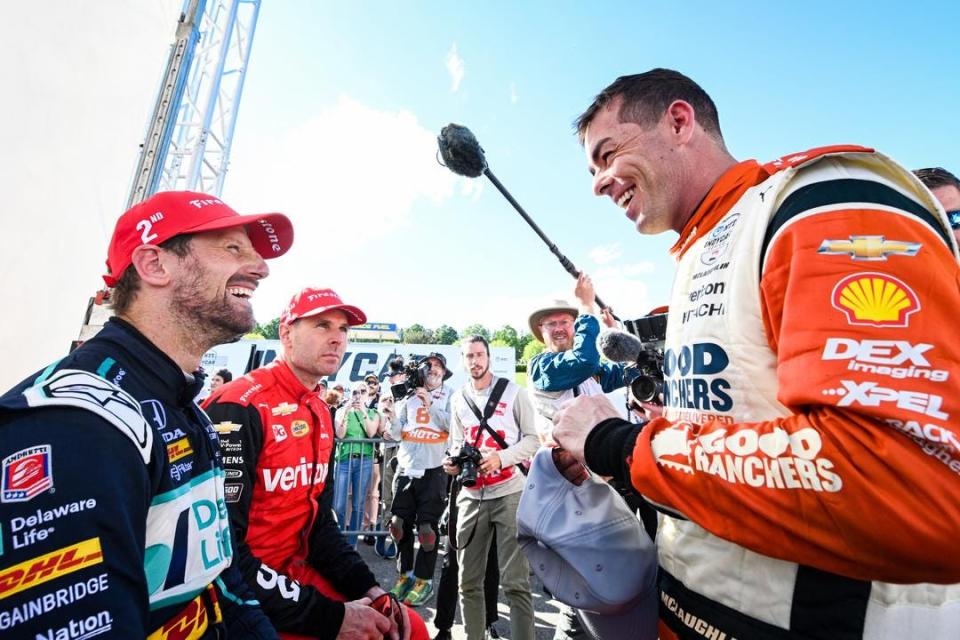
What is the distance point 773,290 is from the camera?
0.87 m

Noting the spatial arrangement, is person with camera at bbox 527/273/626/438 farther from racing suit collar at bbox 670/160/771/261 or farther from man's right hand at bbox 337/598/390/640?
racing suit collar at bbox 670/160/771/261

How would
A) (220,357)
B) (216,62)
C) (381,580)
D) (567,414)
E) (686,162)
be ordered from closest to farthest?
(567,414) → (686,162) → (381,580) → (216,62) → (220,357)

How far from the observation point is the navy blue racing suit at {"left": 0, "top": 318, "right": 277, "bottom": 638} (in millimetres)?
914

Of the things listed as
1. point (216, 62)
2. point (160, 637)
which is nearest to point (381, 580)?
point (160, 637)

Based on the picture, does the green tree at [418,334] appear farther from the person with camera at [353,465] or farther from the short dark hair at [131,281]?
the short dark hair at [131,281]

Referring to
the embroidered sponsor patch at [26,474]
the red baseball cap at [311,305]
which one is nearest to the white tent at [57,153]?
the red baseball cap at [311,305]

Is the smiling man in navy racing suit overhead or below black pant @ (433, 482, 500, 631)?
overhead

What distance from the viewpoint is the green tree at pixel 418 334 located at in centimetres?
8456

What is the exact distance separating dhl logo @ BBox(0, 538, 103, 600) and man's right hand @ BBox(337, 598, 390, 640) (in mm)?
1363

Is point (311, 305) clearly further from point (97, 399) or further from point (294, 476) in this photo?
point (97, 399)

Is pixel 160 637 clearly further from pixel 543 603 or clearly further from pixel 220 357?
pixel 220 357

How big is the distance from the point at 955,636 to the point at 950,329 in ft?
2.06

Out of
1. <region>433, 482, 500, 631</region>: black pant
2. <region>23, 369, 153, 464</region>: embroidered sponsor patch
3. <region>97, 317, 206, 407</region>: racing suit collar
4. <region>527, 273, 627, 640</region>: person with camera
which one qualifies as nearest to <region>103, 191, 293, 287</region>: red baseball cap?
<region>97, 317, 206, 407</region>: racing suit collar

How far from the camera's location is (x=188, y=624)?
1.31 meters
